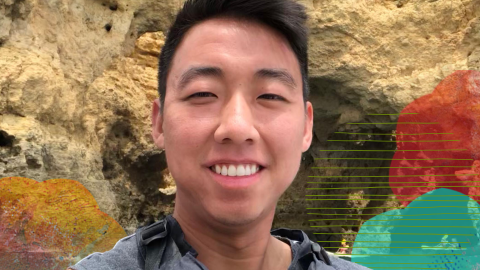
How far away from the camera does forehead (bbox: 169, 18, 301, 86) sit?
557 mm

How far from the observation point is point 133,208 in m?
2.43

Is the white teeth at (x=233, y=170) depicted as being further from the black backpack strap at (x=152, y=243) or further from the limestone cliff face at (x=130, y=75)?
the limestone cliff face at (x=130, y=75)

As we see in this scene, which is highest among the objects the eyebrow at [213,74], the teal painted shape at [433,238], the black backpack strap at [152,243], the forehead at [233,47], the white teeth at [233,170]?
the forehead at [233,47]

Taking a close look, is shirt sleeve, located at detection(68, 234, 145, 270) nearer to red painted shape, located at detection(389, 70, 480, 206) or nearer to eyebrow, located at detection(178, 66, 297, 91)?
eyebrow, located at detection(178, 66, 297, 91)

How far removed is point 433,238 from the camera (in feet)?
8.02

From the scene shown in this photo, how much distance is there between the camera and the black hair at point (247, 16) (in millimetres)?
589

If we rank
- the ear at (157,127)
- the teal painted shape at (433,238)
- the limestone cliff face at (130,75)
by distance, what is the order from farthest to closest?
the teal painted shape at (433,238)
the limestone cliff face at (130,75)
the ear at (157,127)

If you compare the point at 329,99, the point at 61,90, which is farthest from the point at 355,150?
the point at 61,90

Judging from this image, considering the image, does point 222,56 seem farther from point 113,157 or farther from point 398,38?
point 398,38

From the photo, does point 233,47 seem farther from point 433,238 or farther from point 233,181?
point 433,238

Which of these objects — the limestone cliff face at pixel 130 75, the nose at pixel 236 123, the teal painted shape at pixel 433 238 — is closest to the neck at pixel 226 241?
the nose at pixel 236 123

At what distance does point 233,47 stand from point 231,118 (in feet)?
0.35

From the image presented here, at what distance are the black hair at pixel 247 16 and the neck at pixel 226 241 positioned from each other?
0.19 metres

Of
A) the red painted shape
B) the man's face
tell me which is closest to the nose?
the man's face
